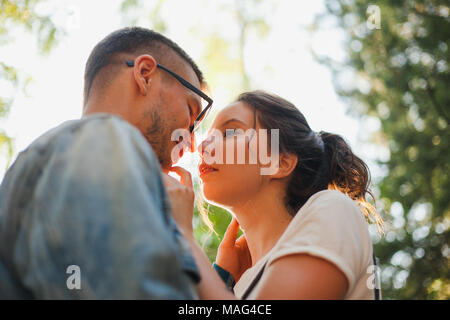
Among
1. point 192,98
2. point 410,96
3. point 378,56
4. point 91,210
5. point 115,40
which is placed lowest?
point 91,210

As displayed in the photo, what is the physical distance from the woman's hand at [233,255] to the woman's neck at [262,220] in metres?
0.26

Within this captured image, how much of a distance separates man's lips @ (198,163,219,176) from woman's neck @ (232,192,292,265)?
0.31 meters

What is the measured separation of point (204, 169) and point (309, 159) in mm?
739

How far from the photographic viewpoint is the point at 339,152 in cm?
291

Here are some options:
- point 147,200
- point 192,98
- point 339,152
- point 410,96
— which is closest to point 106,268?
point 147,200

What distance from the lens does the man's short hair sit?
8.41 feet

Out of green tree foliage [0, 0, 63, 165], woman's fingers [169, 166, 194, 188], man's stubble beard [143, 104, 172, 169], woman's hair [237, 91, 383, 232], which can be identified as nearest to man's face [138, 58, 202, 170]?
man's stubble beard [143, 104, 172, 169]

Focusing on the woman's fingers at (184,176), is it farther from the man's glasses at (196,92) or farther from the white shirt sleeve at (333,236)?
the white shirt sleeve at (333,236)

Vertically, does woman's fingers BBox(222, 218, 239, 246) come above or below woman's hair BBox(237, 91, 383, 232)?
below

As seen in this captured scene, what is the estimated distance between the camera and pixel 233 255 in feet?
9.81

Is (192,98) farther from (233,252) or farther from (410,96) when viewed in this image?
(410,96)

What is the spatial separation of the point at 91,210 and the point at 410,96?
31.6ft

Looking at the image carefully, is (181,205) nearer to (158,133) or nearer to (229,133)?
(158,133)

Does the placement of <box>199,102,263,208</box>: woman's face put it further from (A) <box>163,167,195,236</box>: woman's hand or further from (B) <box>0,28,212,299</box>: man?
(B) <box>0,28,212,299</box>: man
